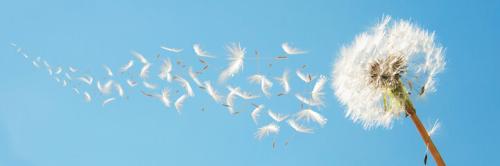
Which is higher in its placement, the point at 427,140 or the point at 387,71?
the point at 387,71

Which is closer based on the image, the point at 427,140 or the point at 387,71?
the point at 427,140

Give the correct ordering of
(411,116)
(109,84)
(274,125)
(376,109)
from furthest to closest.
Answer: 1. (109,84)
2. (376,109)
3. (274,125)
4. (411,116)

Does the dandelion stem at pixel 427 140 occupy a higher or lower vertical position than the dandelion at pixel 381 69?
lower

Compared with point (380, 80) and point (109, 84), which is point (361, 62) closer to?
point (380, 80)

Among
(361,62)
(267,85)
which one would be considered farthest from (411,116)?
(267,85)

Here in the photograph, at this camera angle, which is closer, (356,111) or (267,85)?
(267,85)

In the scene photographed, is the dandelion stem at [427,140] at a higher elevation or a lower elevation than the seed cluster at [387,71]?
lower

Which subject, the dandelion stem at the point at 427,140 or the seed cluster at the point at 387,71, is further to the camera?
the seed cluster at the point at 387,71

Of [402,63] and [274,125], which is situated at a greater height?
[402,63]

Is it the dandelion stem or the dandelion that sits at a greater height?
the dandelion

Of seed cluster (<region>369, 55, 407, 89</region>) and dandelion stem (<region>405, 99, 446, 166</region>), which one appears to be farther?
seed cluster (<region>369, 55, 407, 89</region>)

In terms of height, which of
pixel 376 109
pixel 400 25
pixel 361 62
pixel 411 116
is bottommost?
pixel 411 116
